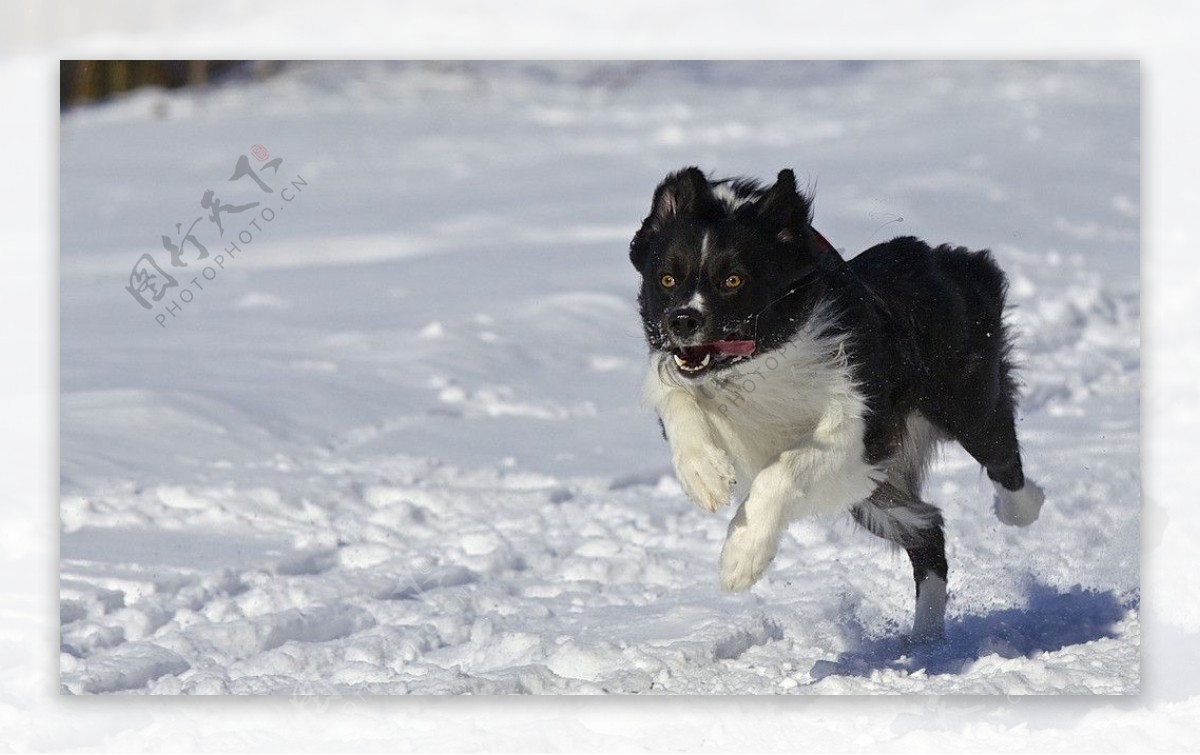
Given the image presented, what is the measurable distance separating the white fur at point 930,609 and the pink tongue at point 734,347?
1.32 meters

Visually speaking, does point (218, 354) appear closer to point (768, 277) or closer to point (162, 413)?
point (162, 413)

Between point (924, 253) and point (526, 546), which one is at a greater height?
point (924, 253)

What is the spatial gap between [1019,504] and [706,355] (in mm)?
1814

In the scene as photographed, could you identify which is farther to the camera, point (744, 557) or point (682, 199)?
point (682, 199)

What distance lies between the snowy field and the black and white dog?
440 millimetres

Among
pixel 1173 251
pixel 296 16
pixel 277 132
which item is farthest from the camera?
pixel 277 132

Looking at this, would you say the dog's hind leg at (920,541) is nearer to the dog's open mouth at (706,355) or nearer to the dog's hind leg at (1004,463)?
the dog's hind leg at (1004,463)

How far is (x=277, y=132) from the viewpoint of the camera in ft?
49.8

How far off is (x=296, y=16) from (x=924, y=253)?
15.4 ft

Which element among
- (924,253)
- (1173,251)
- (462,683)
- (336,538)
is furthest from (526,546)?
(1173,251)

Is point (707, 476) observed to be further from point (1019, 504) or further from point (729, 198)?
point (1019, 504)

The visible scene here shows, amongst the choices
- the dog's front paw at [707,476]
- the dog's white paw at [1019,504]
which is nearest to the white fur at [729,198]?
the dog's front paw at [707,476]

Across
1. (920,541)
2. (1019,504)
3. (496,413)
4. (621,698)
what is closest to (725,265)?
(621,698)

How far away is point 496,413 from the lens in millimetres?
7980
